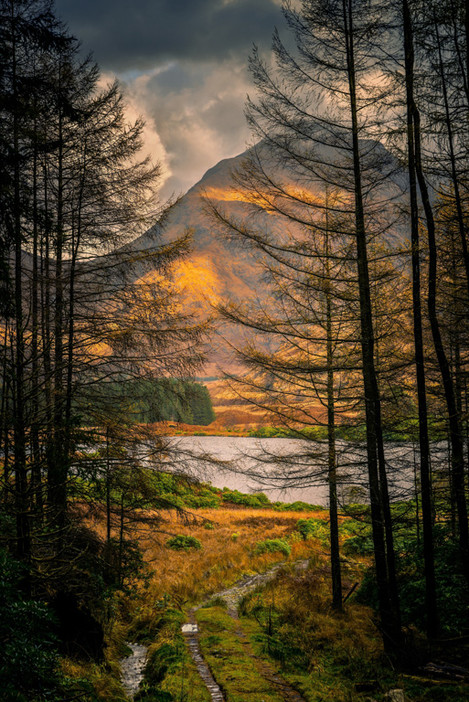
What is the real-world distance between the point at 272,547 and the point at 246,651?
1021cm

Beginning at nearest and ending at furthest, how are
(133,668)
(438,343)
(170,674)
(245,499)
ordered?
(170,674)
(133,668)
(438,343)
(245,499)

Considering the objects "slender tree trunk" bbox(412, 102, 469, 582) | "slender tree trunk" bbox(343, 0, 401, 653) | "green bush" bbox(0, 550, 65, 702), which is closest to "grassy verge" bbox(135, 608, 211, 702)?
"green bush" bbox(0, 550, 65, 702)

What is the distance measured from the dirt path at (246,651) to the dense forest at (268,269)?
0.45 meters

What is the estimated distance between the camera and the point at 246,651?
24.3ft

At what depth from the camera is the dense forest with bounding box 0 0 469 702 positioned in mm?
6426

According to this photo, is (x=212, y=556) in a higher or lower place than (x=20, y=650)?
lower

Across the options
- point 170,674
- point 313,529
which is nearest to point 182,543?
point 313,529

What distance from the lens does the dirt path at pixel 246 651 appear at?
5676 millimetres

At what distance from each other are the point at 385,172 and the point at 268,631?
9242 mm

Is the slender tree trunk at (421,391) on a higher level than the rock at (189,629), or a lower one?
higher

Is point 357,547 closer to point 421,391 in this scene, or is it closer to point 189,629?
point 189,629

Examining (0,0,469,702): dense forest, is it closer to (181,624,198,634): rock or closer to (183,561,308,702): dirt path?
(181,624,198,634): rock

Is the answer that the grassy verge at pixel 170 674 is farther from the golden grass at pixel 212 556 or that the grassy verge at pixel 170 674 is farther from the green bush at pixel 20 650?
the green bush at pixel 20 650

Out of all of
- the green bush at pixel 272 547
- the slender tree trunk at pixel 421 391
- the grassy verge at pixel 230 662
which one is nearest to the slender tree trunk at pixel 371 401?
the slender tree trunk at pixel 421 391
